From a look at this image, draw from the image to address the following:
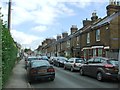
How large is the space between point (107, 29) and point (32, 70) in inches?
642

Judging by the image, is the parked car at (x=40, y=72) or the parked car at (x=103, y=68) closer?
the parked car at (x=103, y=68)

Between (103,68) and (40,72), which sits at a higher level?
(103,68)

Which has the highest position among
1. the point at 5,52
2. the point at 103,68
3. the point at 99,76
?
the point at 5,52

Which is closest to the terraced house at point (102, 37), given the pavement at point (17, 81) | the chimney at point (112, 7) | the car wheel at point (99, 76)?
the chimney at point (112, 7)

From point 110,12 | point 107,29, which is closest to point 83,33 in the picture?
point 110,12

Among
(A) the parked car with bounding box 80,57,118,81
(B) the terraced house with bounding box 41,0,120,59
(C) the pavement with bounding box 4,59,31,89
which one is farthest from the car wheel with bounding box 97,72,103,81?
(B) the terraced house with bounding box 41,0,120,59

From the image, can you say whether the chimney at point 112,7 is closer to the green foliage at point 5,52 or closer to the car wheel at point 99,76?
the car wheel at point 99,76

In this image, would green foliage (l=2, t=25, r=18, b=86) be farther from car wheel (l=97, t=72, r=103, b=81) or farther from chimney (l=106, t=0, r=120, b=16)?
chimney (l=106, t=0, r=120, b=16)

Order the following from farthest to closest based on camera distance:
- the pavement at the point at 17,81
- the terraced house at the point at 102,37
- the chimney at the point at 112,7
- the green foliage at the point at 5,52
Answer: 1. the chimney at the point at 112,7
2. the terraced house at the point at 102,37
3. the pavement at the point at 17,81
4. the green foliage at the point at 5,52

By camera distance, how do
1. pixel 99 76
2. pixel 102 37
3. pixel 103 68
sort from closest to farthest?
pixel 103 68 → pixel 99 76 → pixel 102 37

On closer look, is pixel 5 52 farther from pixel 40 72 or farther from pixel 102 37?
pixel 102 37

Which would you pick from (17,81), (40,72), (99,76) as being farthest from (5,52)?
(99,76)

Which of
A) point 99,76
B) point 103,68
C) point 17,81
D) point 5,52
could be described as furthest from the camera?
point 99,76

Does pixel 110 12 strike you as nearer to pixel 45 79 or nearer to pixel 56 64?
pixel 56 64
